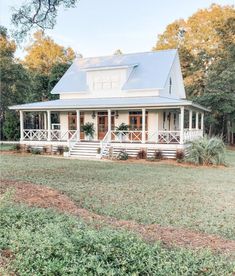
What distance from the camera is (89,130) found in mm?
19984

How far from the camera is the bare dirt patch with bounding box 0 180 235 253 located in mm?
4473

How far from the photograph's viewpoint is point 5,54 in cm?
2614

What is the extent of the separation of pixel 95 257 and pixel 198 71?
29208 millimetres

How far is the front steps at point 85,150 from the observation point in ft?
56.5

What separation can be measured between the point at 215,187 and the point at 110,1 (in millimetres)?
9704

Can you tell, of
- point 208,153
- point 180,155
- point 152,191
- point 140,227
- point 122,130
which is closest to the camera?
point 140,227

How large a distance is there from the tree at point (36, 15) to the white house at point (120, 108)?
24.6 ft

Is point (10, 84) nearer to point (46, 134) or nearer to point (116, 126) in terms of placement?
point (46, 134)

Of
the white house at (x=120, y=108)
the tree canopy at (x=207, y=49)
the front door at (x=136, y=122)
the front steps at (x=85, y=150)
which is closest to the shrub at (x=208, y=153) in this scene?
the white house at (x=120, y=108)

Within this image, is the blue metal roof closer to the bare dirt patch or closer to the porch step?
the porch step

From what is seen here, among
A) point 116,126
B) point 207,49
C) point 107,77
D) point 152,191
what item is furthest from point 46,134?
point 207,49

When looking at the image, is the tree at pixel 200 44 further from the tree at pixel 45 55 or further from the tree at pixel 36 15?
the tree at pixel 36 15

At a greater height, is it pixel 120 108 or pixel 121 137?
pixel 120 108

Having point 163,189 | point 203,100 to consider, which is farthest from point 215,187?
point 203,100
